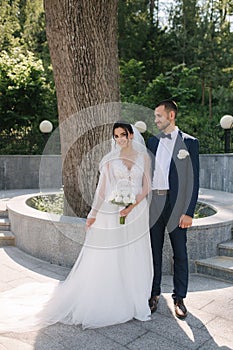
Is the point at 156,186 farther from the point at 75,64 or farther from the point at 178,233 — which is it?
the point at 75,64

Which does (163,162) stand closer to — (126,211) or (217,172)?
(126,211)

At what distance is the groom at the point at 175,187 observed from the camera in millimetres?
2955

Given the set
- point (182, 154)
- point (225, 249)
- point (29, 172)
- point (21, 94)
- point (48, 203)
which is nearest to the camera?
point (182, 154)

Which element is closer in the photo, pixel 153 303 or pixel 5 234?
pixel 153 303

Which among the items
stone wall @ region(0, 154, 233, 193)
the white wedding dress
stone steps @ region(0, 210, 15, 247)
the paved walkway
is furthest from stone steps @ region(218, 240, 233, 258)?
stone wall @ region(0, 154, 233, 193)

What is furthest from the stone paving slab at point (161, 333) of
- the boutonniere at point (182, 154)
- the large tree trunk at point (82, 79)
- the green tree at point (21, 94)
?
the green tree at point (21, 94)

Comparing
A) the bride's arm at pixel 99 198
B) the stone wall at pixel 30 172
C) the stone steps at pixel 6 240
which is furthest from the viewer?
the stone wall at pixel 30 172

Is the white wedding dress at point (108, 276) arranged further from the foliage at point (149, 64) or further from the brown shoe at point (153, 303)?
the foliage at point (149, 64)

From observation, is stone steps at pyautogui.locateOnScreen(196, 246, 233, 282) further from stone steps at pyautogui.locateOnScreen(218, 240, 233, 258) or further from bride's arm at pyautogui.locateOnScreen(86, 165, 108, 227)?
bride's arm at pyautogui.locateOnScreen(86, 165, 108, 227)

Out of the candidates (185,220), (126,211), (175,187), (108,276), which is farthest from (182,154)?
(108,276)

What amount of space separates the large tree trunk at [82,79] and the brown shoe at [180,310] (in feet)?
6.83

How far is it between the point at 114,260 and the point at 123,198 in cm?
60

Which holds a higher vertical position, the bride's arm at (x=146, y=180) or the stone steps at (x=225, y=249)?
the bride's arm at (x=146, y=180)

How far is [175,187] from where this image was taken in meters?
2.99
